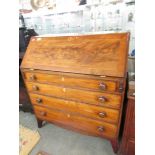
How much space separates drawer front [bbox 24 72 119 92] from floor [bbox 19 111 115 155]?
763mm

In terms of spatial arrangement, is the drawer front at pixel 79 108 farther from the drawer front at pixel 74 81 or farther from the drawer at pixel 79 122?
the drawer front at pixel 74 81

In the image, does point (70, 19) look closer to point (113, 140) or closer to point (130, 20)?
point (130, 20)

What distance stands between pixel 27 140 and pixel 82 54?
130 centimetres

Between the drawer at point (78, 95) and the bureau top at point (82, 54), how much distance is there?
0.69 feet

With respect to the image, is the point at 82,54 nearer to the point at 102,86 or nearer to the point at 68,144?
the point at 102,86

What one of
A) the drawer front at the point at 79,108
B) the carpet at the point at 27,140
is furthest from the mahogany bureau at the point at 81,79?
the carpet at the point at 27,140

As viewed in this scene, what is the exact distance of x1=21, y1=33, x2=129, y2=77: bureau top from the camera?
1.27 m

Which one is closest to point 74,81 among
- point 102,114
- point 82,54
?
point 82,54

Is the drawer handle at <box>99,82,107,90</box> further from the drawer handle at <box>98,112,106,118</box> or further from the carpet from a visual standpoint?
the carpet

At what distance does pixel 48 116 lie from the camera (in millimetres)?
1878

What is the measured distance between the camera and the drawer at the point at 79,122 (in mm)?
1538

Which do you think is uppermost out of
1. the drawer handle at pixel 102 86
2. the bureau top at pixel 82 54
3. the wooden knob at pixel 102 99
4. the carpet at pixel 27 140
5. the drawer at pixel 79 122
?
the bureau top at pixel 82 54
